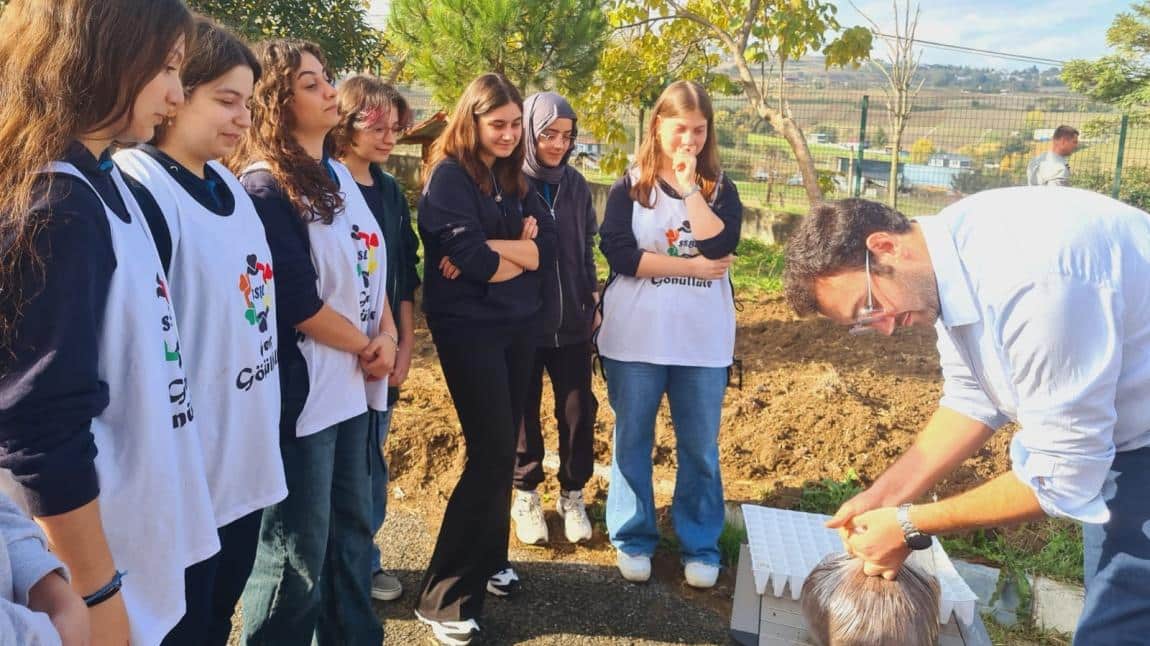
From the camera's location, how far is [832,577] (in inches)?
96.4

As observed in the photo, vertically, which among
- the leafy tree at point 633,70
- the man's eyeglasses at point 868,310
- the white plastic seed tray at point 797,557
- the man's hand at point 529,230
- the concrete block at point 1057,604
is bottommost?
the concrete block at point 1057,604

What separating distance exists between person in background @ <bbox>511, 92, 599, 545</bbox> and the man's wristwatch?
153cm

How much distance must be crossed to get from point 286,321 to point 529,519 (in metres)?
1.77

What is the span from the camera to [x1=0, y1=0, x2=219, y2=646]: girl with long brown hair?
53.2 inches

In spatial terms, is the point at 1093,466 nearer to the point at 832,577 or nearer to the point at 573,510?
the point at 832,577

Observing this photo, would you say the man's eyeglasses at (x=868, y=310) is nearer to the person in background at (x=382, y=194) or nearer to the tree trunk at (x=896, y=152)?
the person in background at (x=382, y=194)

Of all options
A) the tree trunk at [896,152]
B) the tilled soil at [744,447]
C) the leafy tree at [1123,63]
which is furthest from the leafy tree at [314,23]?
the leafy tree at [1123,63]

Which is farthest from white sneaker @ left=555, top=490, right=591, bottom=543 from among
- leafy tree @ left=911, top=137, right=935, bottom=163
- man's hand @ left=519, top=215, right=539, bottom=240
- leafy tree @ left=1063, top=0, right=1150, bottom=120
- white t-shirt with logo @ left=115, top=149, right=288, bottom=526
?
leafy tree @ left=1063, top=0, right=1150, bottom=120

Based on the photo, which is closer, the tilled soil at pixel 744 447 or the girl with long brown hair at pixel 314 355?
the girl with long brown hair at pixel 314 355

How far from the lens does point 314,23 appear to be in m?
6.70

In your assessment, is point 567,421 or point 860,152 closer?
point 567,421

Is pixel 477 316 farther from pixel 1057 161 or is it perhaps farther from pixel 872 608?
pixel 1057 161

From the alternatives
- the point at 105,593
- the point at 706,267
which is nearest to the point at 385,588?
the point at 706,267

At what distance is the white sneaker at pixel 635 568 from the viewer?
3379 millimetres
